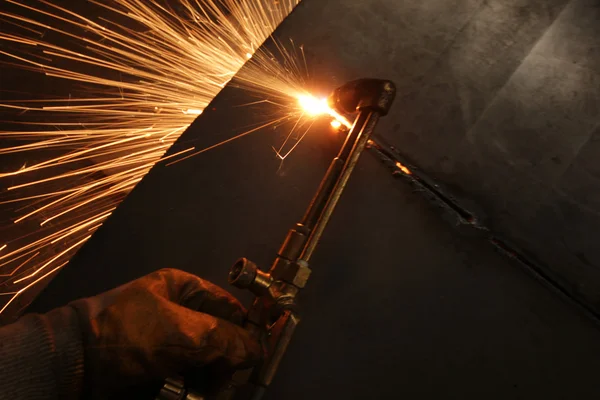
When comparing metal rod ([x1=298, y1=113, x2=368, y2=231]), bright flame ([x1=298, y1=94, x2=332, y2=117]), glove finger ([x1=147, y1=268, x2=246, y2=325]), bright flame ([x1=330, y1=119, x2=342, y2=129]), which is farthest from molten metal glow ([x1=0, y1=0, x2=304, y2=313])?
glove finger ([x1=147, y1=268, x2=246, y2=325])

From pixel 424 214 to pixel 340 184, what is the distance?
0.41 meters

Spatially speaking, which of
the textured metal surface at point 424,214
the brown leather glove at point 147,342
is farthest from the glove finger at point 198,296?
the textured metal surface at point 424,214

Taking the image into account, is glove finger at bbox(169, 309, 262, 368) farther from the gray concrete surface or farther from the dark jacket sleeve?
the gray concrete surface

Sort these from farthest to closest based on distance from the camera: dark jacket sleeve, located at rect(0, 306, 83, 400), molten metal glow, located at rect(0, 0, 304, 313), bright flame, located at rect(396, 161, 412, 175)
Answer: molten metal glow, located at rect(0, 0, 304, 313) → bright flame, located at rect(396, 161, 412, 175) → dark jacket sleeve, located at rect(0, 306, 83, 400)

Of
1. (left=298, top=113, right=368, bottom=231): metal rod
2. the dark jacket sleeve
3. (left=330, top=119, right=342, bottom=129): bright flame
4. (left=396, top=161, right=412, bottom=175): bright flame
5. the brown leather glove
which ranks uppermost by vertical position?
(left=330, top=119, right=342, bottom=129): bright flame

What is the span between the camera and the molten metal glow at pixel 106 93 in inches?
72.4

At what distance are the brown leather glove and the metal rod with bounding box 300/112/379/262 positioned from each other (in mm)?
345

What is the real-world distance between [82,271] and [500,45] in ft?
6.73

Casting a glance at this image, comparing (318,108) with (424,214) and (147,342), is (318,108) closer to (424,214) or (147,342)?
(424,214)

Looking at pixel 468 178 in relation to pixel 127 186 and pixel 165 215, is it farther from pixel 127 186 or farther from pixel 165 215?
pixel 127 186

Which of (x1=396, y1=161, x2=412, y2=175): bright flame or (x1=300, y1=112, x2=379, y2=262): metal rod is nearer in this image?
(x1=300, y1=112, x2=379, y2=262): metal rod

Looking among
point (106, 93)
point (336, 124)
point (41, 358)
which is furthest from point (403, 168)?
point (106, 93)

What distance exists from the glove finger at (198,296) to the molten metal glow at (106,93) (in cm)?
66

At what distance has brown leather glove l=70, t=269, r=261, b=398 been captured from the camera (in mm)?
1042
